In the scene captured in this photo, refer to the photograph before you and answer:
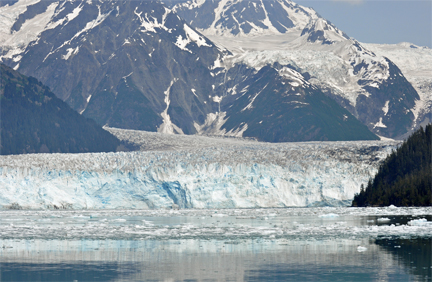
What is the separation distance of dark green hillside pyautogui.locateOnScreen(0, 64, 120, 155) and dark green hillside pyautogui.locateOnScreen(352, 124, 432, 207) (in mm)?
66743

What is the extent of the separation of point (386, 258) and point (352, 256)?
1.48 metres

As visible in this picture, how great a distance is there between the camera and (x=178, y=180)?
65.4 meters

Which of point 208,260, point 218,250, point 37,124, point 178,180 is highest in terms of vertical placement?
point 37,124

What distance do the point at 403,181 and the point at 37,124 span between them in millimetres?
102610

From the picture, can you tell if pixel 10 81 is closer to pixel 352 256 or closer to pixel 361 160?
pixel 361 160

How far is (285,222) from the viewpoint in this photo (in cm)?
4478

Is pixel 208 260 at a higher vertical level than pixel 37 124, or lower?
lower

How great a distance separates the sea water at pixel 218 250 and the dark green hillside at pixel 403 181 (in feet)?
60.2

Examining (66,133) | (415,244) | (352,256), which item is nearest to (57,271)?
(352,256)

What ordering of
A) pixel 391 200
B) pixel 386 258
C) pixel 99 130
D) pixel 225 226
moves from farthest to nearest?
pixel 99 130, pixel 391 200, pixel 225 226, pixel 386 258

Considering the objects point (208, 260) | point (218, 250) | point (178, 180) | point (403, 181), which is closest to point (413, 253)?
point (218, 250)

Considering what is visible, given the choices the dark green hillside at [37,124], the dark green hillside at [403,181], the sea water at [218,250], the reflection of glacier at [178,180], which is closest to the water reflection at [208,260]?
the sea water at [218,250]

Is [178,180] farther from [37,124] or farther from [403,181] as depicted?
[37,124]

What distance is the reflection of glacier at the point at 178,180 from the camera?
63.9 meters
